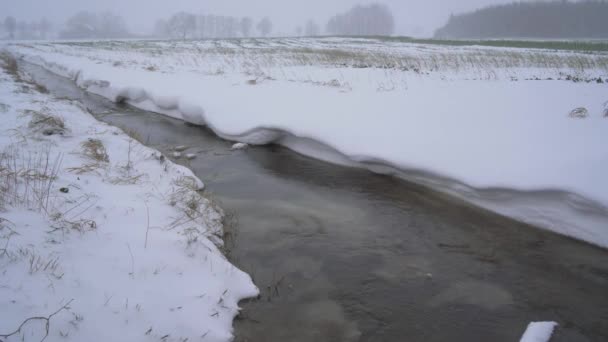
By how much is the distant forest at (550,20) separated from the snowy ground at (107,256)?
3044 inches

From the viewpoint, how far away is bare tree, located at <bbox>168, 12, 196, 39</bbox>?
79.3m

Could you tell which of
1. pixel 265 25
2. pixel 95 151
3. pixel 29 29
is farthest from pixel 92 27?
pixel 95 151

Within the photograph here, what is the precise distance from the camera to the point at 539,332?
7.90 feet

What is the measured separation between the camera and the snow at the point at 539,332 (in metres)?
2.36

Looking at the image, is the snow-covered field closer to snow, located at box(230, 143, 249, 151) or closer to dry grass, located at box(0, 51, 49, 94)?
snow, located at box(230, 143, 249, 151)

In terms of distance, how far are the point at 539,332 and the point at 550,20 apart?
82.5m

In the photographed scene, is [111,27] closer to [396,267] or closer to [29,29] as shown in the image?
[29,29]

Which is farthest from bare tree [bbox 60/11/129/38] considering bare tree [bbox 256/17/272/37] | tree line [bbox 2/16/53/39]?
bare tree [bbox 256/17/272/37]

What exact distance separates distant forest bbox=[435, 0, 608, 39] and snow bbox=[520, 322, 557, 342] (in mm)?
76253

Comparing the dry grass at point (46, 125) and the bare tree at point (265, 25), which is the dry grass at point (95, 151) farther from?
the bare tree at point (265, 25)

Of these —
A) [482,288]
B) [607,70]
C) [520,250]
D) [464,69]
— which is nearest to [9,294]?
[482,288]

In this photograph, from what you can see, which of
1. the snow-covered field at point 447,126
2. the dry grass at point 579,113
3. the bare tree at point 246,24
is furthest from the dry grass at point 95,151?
the bare tree at point 246,24

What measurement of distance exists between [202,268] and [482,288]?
244 cm

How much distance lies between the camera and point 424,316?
2.62 m
